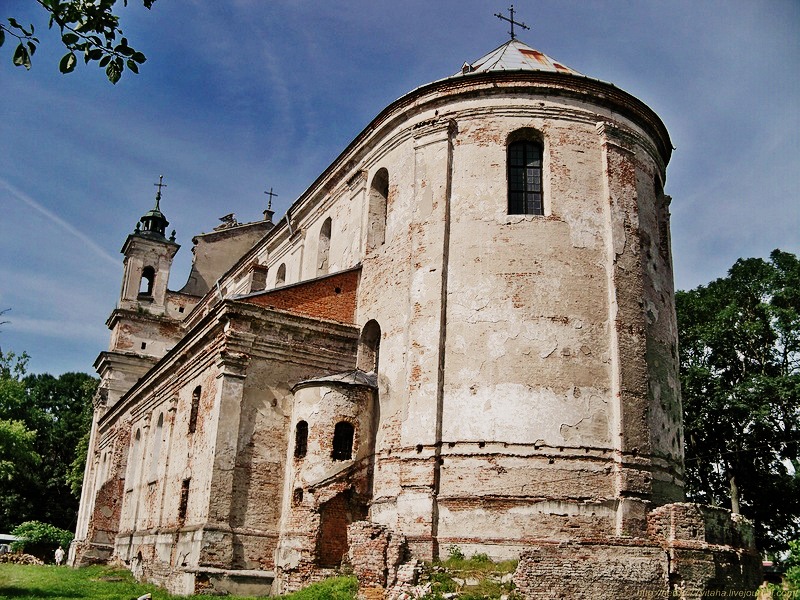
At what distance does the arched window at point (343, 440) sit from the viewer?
14930mm

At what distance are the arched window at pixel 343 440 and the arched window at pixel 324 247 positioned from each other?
20.3 ft

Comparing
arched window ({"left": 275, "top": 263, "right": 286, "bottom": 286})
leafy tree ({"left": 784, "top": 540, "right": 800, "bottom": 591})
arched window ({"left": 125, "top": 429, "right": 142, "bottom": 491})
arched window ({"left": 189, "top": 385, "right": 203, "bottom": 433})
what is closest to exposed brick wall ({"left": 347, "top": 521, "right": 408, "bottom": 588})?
leafy tree ({"left": 784, "top": 540, "right": 800, "bottom": 591})

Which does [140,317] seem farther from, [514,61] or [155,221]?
[514,61]

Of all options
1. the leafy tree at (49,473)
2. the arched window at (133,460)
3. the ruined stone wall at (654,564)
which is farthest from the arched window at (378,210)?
the leafy tree at (49,473)

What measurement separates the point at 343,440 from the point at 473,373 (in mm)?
3050

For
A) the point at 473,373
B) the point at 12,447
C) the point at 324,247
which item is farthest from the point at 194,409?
the point at 12,447

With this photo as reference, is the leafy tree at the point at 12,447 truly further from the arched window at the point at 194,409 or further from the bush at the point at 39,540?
the arched window at the point at 194,409

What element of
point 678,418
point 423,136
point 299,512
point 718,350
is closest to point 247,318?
point 299,512

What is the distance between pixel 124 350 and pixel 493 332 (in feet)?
75.3

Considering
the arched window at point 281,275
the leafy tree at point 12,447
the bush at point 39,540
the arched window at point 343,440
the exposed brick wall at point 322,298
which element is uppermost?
the arched window at point 281,275

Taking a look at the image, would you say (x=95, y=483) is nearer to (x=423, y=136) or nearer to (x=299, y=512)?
(x=299, y=512)

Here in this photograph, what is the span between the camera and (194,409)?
18062 millimetres

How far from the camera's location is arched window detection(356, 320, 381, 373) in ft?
55.0

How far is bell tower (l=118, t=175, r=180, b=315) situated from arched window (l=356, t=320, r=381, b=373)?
1966 centimetres
